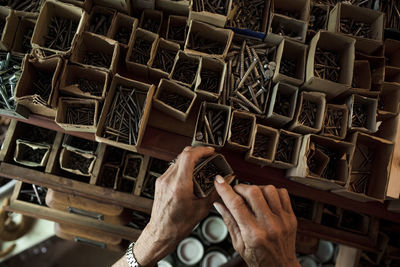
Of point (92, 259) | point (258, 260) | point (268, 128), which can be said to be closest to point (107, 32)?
point (268, 128)

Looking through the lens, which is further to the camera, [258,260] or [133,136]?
[133,136]

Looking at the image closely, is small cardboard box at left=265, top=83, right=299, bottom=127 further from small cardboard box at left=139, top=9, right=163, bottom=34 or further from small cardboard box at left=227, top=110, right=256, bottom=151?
small cardboard box at left=139, top=9, right=163, bottom=34

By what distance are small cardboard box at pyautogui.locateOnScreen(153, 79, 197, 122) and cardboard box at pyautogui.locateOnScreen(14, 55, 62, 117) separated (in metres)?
0.49

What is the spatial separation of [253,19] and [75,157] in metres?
1.39

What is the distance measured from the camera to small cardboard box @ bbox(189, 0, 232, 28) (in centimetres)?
155

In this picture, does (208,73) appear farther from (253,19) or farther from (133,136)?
(133,136)

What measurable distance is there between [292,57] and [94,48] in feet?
3.71

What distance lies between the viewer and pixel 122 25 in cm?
170

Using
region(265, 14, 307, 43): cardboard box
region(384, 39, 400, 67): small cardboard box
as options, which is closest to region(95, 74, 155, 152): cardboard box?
region(265, 14, 307, 43): cardboard box

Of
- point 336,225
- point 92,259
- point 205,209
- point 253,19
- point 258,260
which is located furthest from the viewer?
point 92,259

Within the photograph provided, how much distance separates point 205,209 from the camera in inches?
56.9

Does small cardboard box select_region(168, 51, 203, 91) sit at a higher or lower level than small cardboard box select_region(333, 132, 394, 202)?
higher

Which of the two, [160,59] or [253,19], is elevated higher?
[253,19]

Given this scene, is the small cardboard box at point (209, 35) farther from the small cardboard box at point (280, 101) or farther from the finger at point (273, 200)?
the finger at point (273, 200)
